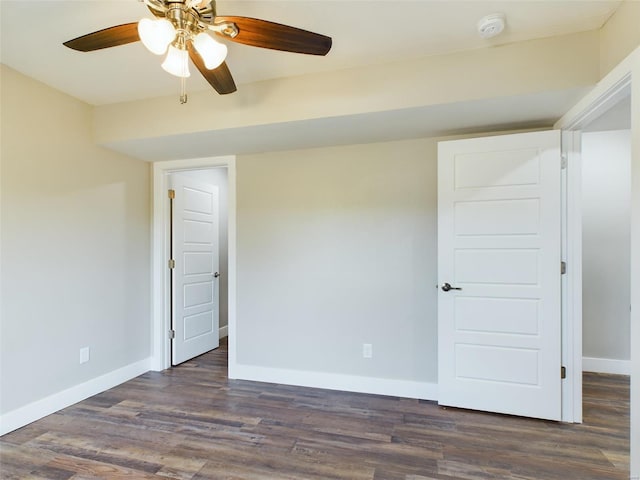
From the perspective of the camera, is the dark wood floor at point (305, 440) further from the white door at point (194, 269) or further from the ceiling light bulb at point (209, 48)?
the ceiling light bulb at point (209, 48)

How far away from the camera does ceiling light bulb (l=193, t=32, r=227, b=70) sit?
4.79ft

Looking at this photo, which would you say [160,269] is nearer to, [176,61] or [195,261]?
[195,261]

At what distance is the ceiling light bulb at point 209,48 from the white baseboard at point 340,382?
8.38ft

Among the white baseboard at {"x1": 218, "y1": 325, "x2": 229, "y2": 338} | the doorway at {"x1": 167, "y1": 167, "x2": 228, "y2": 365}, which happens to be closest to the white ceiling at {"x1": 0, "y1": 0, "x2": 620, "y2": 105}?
the doorway at {"x1": 167, "y1": 167, "x2": 228, "y2": 365}

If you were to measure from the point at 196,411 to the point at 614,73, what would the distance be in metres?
3.40

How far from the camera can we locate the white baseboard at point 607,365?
127 inches

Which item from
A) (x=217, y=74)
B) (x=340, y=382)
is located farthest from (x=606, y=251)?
(x=217, y=74)

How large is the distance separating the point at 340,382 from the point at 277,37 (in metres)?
2.63

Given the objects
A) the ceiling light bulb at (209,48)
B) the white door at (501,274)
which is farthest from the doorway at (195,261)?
the white door at (501,274)

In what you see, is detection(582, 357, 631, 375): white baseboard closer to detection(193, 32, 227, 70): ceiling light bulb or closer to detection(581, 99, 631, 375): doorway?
detection(581, 99, 631, 375): doorway

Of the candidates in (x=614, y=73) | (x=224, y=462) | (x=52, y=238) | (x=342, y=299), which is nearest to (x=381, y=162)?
(x=342, y=299)

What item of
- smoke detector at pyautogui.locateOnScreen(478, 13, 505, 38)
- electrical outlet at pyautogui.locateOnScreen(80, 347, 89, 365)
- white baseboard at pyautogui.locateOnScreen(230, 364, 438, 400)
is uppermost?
smoke detector at pyautogui.locateOnScreen(478, 13, 505, 38)

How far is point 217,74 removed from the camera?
1.79 m

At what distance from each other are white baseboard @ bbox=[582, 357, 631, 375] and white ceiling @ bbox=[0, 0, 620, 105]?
3044mm
